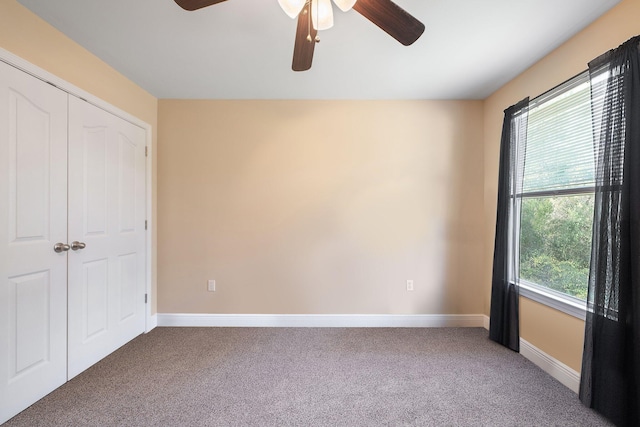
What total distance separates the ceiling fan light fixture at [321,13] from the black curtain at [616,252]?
1.69 meters

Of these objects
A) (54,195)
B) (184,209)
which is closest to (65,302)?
(54,195)

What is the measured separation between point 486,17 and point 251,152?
2.32 metres

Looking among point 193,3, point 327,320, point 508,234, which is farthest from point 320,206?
point 193,3

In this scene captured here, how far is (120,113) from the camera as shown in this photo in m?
2.58

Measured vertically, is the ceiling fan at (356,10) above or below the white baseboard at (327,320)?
above

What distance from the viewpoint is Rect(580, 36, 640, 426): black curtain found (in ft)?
5.05

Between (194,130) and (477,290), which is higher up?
(194,130)

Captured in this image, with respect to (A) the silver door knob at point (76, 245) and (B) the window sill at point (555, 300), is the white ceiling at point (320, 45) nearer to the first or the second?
(A) the silver door knob at point (76, 245)

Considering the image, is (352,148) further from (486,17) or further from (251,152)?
(486,17)

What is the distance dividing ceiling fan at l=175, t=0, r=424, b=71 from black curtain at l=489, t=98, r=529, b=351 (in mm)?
1721

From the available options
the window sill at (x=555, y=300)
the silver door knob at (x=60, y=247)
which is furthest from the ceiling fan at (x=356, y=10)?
the window sill at (x=555, y=300)

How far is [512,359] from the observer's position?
94.8 inches

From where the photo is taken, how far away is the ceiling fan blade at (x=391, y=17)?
1258 millimetres

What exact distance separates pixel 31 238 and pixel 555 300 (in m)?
3.69
